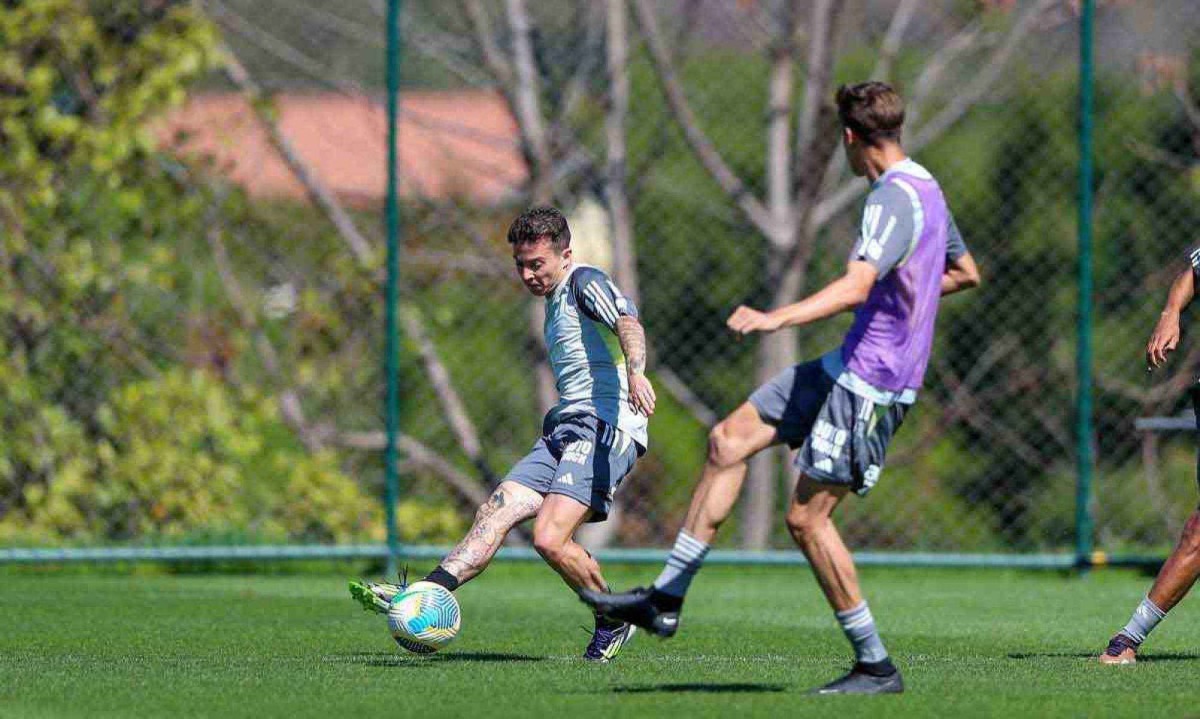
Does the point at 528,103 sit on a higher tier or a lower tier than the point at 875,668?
lower

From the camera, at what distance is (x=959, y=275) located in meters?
6.78

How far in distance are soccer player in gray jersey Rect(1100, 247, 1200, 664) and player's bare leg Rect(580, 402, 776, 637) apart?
177 centimetres

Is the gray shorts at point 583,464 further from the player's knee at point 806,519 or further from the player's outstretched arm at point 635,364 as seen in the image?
the player's knee at point 806,519

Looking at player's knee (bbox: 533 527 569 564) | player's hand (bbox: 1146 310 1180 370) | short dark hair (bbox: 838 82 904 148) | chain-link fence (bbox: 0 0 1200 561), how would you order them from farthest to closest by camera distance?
chain-link fence (bbox: 0 0 1200 561) < player's knee (bbox: 533 527 569 564) < player's hand (bbox: 1146 310 1180 370) < short dark hair (bbox: 838 82 904 148)

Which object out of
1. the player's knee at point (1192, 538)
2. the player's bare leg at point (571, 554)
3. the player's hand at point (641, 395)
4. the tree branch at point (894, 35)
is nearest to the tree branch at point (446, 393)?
the tree branch at point (894, 35)

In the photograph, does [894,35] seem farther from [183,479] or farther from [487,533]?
[487,533]

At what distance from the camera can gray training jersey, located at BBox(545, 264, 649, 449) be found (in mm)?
7559

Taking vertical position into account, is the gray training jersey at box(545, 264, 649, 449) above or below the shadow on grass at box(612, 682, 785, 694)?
above

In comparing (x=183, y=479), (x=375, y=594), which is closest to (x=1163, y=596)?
(x=375, y=594)

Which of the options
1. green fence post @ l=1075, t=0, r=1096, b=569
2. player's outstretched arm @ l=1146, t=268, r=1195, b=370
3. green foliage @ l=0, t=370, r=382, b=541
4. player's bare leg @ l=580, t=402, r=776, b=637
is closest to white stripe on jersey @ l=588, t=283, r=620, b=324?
player's bare leg @ l=580, t=402, r=776, b=637

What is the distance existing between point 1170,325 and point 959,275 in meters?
0.99

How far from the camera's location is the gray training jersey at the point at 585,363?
756 centimetres

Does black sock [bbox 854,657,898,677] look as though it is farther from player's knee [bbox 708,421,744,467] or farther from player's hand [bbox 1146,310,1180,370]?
player's hand [bbox 1146,310,1180,370]

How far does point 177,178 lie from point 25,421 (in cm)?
178
